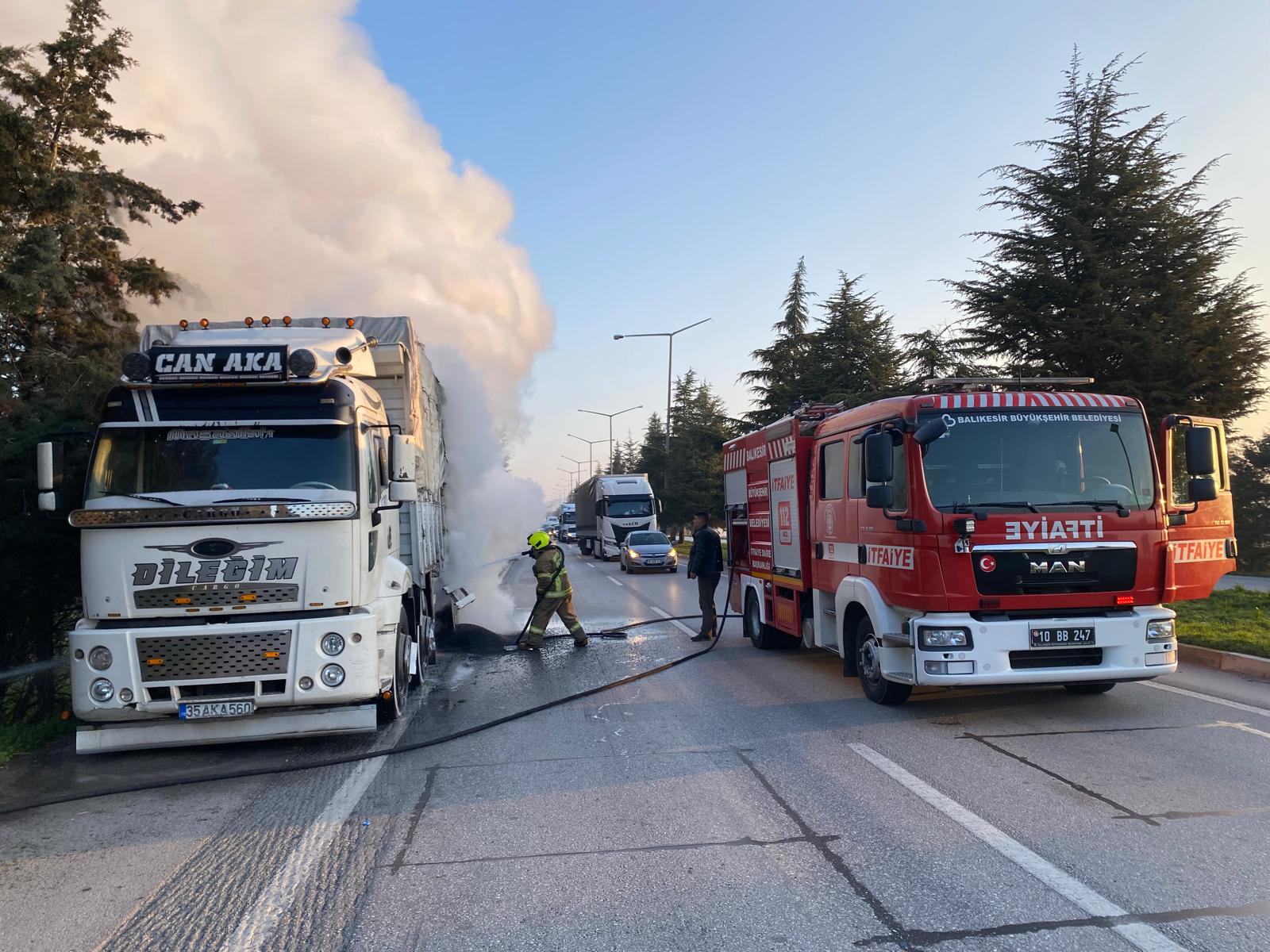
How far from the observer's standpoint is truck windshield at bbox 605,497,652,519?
35344 millimetres

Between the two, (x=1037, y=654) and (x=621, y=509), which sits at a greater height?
(x=621, y=509)

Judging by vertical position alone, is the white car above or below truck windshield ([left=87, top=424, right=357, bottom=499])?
below

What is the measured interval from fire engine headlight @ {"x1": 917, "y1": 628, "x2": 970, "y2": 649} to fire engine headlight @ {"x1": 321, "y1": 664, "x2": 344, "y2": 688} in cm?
438

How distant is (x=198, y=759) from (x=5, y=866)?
2190 mm

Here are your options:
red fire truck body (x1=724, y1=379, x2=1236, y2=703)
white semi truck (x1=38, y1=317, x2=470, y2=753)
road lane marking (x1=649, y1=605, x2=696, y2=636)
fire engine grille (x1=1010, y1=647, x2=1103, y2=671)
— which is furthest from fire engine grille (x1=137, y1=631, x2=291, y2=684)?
road lane marking (x1=649, y1=605, x2=696, y2=636)

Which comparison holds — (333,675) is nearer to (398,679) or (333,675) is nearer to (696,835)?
(398,679)

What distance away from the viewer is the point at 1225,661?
31.7 feet

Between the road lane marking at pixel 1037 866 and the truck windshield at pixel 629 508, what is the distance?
Result: 29220 millimetres

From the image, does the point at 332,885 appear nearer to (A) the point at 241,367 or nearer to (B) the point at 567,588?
(A) the point at 241,367

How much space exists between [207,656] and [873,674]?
Answer: 5318mm

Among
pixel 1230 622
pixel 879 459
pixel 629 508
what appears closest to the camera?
pixel 879 459

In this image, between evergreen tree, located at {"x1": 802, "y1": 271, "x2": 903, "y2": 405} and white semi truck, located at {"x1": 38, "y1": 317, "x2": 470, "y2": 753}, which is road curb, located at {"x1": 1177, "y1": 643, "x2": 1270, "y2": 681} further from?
evergreen tree, located at {"x1": 802, "y1": 271, "x2": 903, "y2": 405}

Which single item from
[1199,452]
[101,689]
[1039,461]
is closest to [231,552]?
[101,689]

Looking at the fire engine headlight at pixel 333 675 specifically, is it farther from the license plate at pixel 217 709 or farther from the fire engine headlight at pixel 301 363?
the fire engine headlight at pixel 301 363
